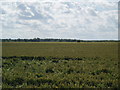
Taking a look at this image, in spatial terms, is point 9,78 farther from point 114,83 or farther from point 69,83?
point 114,83

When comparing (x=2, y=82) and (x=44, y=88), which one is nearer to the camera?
(x=44, y=88)

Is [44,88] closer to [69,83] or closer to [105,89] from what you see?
[69,83]

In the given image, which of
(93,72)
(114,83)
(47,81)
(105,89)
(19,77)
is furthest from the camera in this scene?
(93,72)

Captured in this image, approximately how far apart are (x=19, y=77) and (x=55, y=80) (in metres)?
3.00

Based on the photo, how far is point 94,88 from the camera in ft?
36.9

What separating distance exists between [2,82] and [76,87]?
18.4 ft

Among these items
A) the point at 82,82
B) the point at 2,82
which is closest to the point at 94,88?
the point at 82,82

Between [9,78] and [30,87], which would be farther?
[9,78]

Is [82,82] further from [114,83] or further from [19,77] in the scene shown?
[19,77]

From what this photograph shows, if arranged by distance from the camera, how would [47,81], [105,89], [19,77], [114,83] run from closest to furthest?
[105,89]
[114,83]
[47,81]
[19,77]

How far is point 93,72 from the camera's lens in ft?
53.4

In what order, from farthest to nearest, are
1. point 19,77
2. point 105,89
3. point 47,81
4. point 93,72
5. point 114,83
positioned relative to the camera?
point 93,72 → point 19,77 → point 47,81 → point 114,83 → point 105,89

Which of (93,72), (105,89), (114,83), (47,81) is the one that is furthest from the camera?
(93,72)

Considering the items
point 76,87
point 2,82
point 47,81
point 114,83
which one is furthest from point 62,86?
point 2,82
